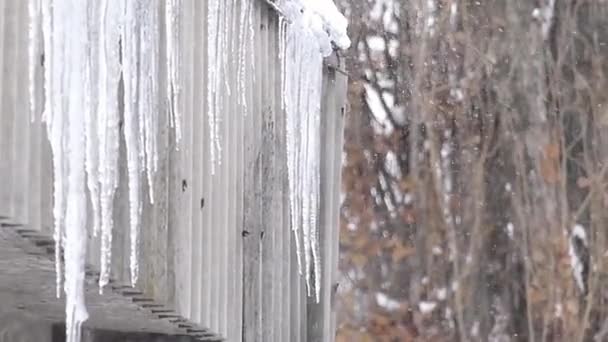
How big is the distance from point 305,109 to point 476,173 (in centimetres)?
1249

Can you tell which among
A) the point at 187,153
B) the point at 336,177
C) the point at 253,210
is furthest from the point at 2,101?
the point at 336,177

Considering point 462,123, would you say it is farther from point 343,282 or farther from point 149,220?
point 149,220

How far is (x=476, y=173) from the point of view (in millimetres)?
18000

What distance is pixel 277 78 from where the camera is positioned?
5.42m

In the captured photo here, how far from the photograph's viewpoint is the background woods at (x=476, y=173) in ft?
57.2

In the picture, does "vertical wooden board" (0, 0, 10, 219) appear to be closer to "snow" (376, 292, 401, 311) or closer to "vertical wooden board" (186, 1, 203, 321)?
"vertical wooden board" (186, 1, 203, 321)

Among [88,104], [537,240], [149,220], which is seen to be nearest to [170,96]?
[149,220]

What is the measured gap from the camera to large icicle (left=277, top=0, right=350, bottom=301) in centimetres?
549

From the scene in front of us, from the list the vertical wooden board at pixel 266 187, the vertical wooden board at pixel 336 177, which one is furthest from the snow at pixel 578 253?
the vertical wooden board at pixel 266 187

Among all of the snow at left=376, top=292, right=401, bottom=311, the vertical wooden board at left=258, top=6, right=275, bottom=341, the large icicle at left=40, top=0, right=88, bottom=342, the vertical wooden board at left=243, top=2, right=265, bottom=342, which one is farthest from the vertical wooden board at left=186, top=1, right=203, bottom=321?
the snow at left=376, top=292, right=401, bottom=311

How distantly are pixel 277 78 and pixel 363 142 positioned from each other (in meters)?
13.2

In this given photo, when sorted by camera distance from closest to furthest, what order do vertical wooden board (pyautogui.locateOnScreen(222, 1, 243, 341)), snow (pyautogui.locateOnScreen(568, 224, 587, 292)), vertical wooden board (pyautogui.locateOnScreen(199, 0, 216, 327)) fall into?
vertical wooden board (pyautogui.locateOnScreen(199, 0, 216, 327)), vertical wooden board (pyautogui.locateOnScreen(222, 1, 243, 341)), snow (pyautogui.locateOnScreen(568, 224, 587, 292))

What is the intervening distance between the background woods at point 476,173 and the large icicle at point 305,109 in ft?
38.6

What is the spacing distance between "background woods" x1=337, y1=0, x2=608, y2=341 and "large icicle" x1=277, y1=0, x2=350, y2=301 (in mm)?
11760
